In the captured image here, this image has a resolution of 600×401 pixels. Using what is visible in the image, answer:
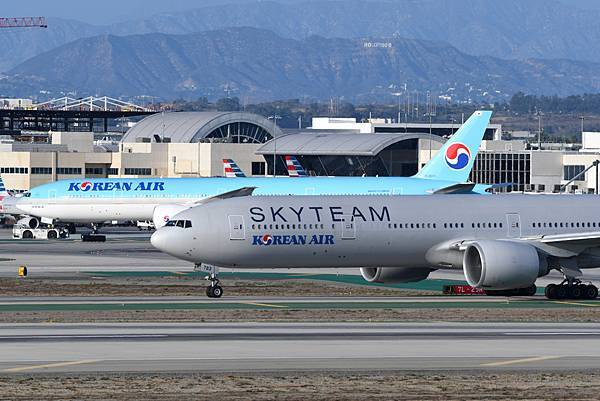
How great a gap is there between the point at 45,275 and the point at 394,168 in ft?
336

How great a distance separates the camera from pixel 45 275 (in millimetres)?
70125

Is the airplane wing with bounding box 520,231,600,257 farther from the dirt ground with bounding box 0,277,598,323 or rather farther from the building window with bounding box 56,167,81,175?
the building window with bounding box 56,167,81,175

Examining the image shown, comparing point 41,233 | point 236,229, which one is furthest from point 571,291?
Answer: point 41,233

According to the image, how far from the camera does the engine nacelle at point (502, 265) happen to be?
53.0 meters

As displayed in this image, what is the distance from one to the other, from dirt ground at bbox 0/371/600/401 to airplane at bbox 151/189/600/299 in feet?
67.3

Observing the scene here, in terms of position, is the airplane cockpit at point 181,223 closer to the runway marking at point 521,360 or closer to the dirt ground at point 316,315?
the dirt ground at point 316,315

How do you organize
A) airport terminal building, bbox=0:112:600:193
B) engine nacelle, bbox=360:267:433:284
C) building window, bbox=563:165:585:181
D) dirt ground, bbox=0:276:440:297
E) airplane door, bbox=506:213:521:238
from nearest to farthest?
airplane door, bbox=506:213:521:238, engine nacelle, bbox=360:267:433:284, dirt ground, bbox=0:276:440:297, building window, bbox=563:165:585:181, airport terminal building, bbox=0:112:600:193

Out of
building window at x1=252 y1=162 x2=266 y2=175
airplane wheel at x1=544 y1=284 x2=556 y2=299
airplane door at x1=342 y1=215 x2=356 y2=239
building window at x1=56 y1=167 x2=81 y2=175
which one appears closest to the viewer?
airplane door at x1=342 y1=215 x2=356 y2=239

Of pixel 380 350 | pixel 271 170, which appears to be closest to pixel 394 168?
pixel 271 170

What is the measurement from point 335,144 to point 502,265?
4681 inches

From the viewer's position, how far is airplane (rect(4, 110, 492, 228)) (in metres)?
103

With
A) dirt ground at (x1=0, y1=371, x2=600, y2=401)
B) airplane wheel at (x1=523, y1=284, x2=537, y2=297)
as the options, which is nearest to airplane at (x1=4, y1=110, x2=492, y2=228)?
airplane wheel at (x1=523, y1=284, x2=537, y2=297)

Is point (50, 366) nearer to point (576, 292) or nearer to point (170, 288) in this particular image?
point (576, 292)

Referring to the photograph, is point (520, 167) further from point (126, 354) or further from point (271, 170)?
point (126, 354)
